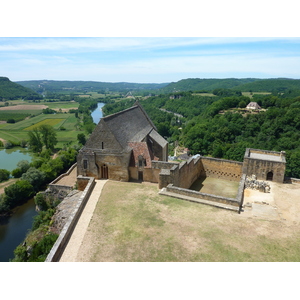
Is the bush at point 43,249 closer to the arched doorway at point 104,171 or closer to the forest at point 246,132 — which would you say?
the arched doorway at point 104,171

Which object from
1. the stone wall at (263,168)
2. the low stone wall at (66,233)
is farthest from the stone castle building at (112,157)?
the stone wall at (263,168)

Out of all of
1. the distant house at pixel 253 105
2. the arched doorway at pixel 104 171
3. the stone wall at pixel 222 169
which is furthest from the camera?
the distant house at pixel 253 105

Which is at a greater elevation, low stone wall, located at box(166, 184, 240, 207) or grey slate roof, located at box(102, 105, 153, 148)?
grey slate roof, located at box(102, 105, 153, 148)

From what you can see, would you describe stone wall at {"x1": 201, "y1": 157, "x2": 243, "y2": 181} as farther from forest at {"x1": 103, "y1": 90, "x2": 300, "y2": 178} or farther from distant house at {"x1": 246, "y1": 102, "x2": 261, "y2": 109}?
distant house at {"x1": 246, "y1": 102, "x2": 261, "y2": 109}

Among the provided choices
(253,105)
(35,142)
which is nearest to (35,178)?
(35,142)

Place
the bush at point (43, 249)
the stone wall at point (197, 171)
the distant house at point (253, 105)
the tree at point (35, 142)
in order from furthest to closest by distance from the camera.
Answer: the distant house at point (253, 105), the tree at point (35, 142), the stone wall at point (197, 171), the bush at point (43, 249)

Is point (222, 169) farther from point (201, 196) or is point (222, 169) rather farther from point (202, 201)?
point (202, 201)

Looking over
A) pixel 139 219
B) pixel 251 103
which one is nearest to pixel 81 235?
pixel 139 219

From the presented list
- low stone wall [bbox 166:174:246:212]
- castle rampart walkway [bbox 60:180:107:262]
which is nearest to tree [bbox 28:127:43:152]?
castle rampart walkway [bbox 60:180:107:262]
